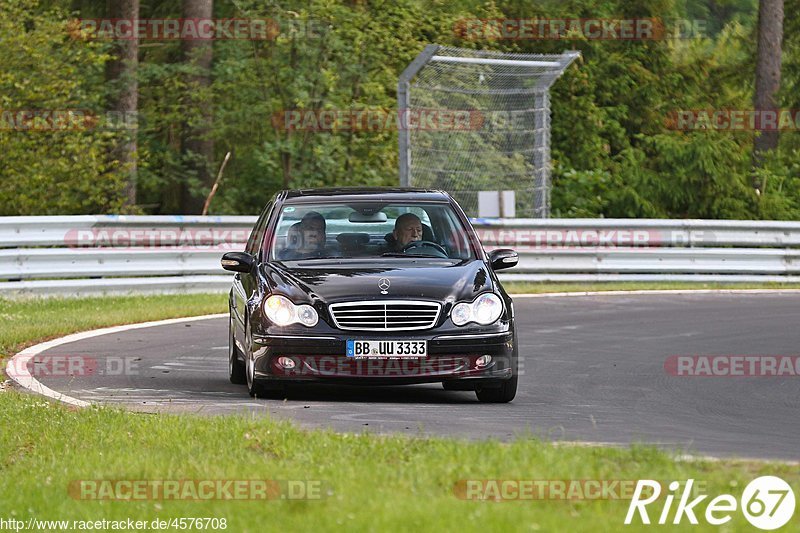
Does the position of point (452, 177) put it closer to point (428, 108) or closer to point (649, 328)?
point (428, 108)

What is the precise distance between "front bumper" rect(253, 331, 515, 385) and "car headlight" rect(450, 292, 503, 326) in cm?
11

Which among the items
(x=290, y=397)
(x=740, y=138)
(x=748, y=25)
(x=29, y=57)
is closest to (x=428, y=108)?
(x=29, y=57)

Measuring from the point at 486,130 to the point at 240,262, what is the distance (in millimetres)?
13352

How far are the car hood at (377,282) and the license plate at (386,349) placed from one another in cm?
33

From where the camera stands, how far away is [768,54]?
130 ft

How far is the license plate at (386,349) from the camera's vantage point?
10898 millimetres

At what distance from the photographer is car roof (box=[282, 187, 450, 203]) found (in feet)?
40.9

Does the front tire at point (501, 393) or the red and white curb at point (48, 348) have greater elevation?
the front tire at point (501, 393)

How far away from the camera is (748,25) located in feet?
234

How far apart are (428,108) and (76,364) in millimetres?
12610

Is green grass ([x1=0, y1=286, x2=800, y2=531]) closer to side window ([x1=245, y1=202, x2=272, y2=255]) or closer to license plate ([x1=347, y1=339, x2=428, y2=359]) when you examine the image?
license plate ([x1=347, y1=339, x2=428, y2=359])
